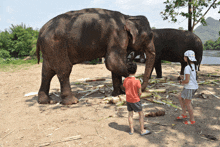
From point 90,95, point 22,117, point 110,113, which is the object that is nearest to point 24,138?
point 22,117

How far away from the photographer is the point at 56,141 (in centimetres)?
263

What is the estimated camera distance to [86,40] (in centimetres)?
401

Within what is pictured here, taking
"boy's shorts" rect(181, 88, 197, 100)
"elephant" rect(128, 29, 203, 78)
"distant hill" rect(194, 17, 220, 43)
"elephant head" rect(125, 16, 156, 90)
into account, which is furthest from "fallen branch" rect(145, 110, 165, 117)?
"distant hill" rect(194, 17, 220, 43)

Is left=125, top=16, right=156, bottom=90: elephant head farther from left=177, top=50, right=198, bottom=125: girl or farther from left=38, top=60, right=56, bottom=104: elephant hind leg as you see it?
left=38, top=60, right=56, bottom=104: elephant hind leg

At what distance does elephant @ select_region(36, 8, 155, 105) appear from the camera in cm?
394

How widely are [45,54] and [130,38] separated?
7.48ft

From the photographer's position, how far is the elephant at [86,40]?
394cm

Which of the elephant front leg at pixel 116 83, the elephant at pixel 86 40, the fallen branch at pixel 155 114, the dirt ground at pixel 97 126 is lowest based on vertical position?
the dirt ground at pixel 97 126

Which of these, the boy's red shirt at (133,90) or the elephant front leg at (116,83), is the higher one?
the boy's red shirt at (133,90)

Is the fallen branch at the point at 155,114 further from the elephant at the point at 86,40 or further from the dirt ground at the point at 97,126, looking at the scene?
the elephant at the point at 86,40

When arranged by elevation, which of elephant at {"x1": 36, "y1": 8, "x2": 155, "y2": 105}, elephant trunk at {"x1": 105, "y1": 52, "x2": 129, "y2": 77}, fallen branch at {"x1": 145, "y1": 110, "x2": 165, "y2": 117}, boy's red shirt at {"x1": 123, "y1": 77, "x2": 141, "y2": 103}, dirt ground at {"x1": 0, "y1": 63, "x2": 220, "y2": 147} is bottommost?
dirt ground at {"x1": 0, "y1": 63, "x2": 220, "y2": 147}

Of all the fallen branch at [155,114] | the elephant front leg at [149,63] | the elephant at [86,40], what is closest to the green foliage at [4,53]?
the elephant at [86,40]

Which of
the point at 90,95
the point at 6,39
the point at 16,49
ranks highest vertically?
the point at 6,39

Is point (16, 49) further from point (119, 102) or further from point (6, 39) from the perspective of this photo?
point (119, 102)
